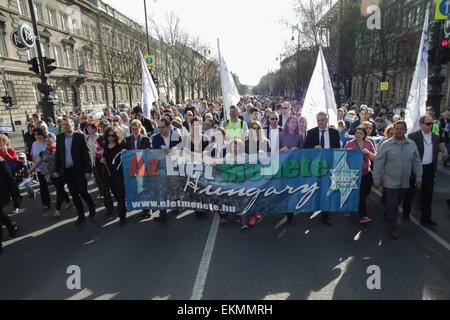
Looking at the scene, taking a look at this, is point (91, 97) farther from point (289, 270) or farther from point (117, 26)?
point (289, 270)

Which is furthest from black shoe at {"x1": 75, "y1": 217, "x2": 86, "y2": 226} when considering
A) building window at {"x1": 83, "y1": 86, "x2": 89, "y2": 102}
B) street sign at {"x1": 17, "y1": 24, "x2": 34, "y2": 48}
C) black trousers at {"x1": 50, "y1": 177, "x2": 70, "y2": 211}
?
building window at {"x1": 83, "y1": 86, "x2": 89, "y2": 102}

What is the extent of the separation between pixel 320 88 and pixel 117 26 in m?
29.8

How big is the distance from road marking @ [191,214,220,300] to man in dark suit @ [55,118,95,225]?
2640 millimetres

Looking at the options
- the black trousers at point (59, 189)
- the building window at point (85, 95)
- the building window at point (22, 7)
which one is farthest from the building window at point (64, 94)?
the black trousers at point (59, 189)

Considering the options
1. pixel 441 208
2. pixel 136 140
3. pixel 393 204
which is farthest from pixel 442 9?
pixel 136 140

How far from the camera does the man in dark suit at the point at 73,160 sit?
198 inches

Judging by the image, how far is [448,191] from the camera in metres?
6.15

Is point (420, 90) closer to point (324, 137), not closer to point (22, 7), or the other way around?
point (324, 137)

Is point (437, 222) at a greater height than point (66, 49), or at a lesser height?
lesser

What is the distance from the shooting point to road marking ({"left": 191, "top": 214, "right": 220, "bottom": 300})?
3061mm

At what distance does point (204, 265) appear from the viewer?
3576 mm

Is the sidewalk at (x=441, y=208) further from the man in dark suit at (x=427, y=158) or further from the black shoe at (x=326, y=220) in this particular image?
the black shoe at (x=326, y=220)

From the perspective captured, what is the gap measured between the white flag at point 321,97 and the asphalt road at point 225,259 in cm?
213
